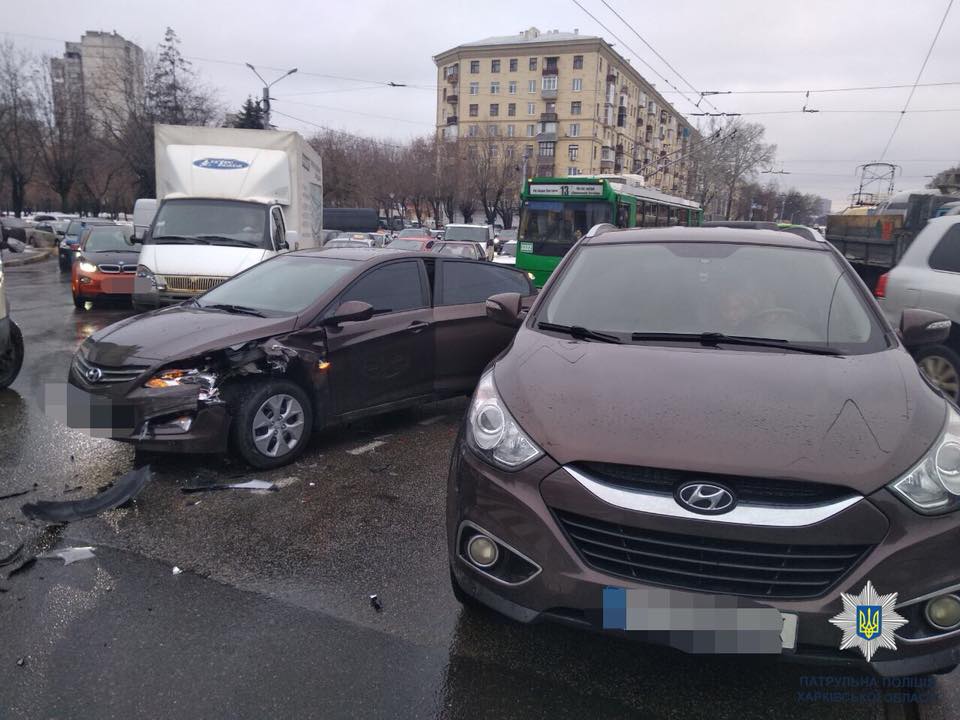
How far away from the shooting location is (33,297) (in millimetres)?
15641

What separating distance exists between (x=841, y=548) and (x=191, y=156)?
12.6 m

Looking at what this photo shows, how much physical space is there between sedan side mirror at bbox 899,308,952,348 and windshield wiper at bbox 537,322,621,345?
1.60 metres

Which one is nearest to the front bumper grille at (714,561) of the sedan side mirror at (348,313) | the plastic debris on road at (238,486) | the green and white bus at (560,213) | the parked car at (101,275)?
the plastic debris on road at (238,486)

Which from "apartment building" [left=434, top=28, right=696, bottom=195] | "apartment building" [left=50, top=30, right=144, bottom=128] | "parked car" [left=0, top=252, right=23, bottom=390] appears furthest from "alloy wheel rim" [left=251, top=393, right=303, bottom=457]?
"apartment building" [left=434, top=28, right=696, bottom=195]

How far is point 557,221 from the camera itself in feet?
55.9

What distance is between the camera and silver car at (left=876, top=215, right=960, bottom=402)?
6574 millimetres

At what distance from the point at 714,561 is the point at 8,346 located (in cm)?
733

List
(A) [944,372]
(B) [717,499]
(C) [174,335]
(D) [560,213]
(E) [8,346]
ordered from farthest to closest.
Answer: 1. (D) [560,213]
2. (E) [8,346]
3. (A) [944,372]
4. (C) [174,335]
5. (B) [717,499]

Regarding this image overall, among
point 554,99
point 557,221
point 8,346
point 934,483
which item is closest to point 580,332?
point 934,483

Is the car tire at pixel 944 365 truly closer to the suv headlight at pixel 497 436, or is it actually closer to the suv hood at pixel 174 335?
the suv headlight at pixel 497 436

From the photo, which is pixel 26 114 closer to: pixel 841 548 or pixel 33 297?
pixel 33 297

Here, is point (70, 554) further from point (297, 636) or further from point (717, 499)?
point (717, 499)

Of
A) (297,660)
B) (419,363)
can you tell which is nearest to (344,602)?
(297,660)

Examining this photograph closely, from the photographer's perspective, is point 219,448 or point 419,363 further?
point 419,363
